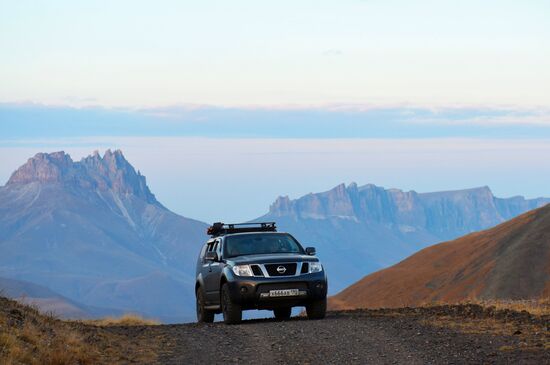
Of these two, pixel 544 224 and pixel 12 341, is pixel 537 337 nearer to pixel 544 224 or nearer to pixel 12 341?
Result: pixel 12 341

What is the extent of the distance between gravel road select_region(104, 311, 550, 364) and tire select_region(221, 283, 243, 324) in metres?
0.52

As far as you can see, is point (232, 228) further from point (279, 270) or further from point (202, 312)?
point (279, 270)

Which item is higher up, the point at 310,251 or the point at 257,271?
the point at 310,251

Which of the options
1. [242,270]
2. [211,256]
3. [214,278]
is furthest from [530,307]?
[211,256]

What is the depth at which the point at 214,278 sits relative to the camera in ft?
69.5

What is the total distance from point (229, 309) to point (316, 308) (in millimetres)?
1852

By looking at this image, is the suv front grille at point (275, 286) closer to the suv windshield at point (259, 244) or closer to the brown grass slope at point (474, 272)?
the suv windshield at point (259, 244)

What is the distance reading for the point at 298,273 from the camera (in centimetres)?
1970

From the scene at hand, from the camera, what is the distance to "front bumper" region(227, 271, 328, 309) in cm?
1948

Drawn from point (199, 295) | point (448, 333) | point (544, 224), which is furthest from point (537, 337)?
point (544, 224)

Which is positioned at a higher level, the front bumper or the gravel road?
the front bumper

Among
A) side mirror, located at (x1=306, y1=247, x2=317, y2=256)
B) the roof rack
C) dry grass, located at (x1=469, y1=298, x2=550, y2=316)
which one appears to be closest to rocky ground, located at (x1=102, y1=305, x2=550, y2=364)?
dry grass, located at (x1=469, y1=298, x2=550, y2=316)

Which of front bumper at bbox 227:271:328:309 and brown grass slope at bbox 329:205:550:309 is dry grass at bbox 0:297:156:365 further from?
brown grass slope at bbox 329:205:550:309

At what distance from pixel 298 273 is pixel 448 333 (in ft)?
14.2
